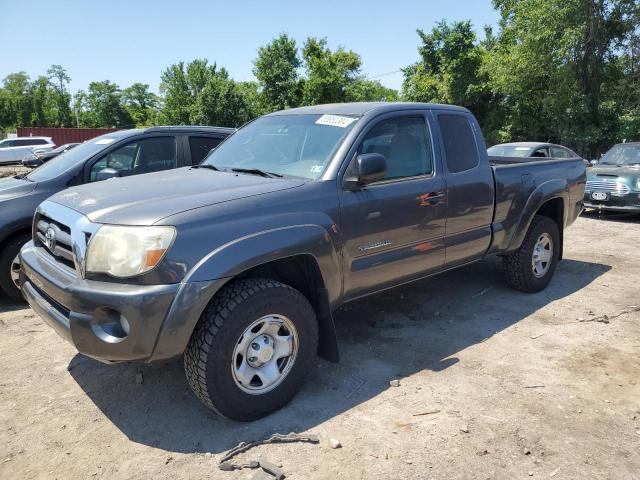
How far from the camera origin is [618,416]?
10.2ft

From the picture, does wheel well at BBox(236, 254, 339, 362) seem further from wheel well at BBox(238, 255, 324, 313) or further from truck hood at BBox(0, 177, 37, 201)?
truck hood at BBox(0, 177, 37, 201)

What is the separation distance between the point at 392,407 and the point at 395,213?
4.46 feet

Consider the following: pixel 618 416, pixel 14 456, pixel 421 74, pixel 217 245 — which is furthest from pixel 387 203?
pixel 421 74

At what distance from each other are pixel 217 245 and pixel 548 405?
7.64 feet

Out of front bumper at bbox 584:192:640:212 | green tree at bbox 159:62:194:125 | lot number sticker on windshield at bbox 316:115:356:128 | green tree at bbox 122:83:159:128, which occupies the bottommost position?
front bumper at bbox 584:192:640:212

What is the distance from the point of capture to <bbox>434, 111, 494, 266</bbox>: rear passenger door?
4215mm

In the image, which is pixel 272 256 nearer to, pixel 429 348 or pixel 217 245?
pixel 217 245

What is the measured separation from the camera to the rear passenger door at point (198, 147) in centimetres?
605

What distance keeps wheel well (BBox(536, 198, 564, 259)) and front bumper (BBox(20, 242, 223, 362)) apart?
167 inches

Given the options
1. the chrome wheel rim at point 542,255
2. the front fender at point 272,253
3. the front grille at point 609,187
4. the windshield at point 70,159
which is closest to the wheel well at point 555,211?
the chrome wheel rim at point 542,255

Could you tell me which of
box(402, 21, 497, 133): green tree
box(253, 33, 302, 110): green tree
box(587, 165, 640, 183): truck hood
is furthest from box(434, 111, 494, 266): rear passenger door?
box(253, 33, 302, 110): green tree

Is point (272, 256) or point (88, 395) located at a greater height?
point (272, 256)

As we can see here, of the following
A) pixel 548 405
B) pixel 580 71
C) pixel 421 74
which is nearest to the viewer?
pixel 548 405

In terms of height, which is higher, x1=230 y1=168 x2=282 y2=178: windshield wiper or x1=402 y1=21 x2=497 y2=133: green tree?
x1=402 y1=21 x2=497 y2=133: green tree
